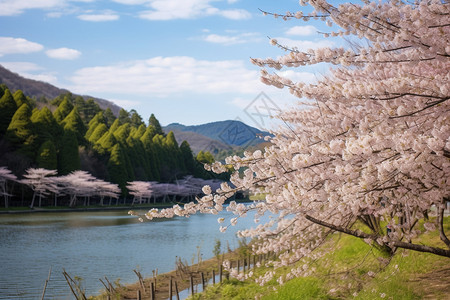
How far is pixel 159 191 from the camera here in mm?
Answer: 57062

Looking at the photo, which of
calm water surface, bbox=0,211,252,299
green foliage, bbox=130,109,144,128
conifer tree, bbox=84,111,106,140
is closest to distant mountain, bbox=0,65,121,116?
green foliage, bbox=130,109,144,128

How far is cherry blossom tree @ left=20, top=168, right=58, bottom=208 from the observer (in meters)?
34.1

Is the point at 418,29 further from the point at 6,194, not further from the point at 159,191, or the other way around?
the point at 159,191

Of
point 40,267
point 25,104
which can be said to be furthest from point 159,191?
point 40,267

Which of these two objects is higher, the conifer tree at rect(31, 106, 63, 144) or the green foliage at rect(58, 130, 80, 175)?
the conifer tree at rect(31, 106, 63, 144)

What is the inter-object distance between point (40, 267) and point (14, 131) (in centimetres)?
2529

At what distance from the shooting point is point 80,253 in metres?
15.9

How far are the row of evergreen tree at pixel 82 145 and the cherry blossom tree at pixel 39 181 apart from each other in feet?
3.42

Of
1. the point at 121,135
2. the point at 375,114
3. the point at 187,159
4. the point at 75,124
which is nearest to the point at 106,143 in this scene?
the point at 121,135

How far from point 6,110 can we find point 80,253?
25.0 m

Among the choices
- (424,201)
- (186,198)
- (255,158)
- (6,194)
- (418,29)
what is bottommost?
(186,198)

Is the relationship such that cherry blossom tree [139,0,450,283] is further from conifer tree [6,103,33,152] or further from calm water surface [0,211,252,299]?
conifer tree [6,103,33,152]

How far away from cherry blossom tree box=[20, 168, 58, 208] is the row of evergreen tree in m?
1.04

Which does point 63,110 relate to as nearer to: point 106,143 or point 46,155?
point 106,143
